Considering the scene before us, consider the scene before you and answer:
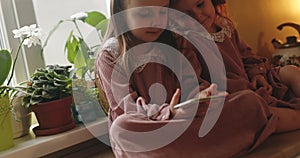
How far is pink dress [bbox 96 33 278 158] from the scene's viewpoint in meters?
0.84

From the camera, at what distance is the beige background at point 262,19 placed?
172 cm

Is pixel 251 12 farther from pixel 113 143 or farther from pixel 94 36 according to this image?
pixel 113 143

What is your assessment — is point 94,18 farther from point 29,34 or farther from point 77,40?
point 29,34

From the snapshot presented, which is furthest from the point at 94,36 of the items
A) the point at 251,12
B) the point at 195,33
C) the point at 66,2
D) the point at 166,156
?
the point at 251,12

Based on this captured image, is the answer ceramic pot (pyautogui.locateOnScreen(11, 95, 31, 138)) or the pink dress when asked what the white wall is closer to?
ceramic pot (pyautogui.locateOnScreen(11, 95, 31, 138))

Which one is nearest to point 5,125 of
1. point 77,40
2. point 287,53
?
point 77,40

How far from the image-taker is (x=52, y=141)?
3.63 ft

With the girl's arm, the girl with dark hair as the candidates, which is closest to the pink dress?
the girl's arm

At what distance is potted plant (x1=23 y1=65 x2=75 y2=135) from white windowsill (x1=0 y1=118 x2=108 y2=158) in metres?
0.03

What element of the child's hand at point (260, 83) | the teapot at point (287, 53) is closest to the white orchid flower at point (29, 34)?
the child's hand at point (260, 83)

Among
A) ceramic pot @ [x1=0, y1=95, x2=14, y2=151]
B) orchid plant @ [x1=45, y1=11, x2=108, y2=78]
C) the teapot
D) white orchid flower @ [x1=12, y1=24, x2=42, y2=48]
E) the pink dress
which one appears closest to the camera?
the pink dress

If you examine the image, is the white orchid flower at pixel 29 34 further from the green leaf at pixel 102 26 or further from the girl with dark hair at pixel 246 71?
the girl with dark hair at pixel 246 71

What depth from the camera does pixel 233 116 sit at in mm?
842

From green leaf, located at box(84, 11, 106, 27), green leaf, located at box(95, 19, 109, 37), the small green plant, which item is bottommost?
the small green plant
